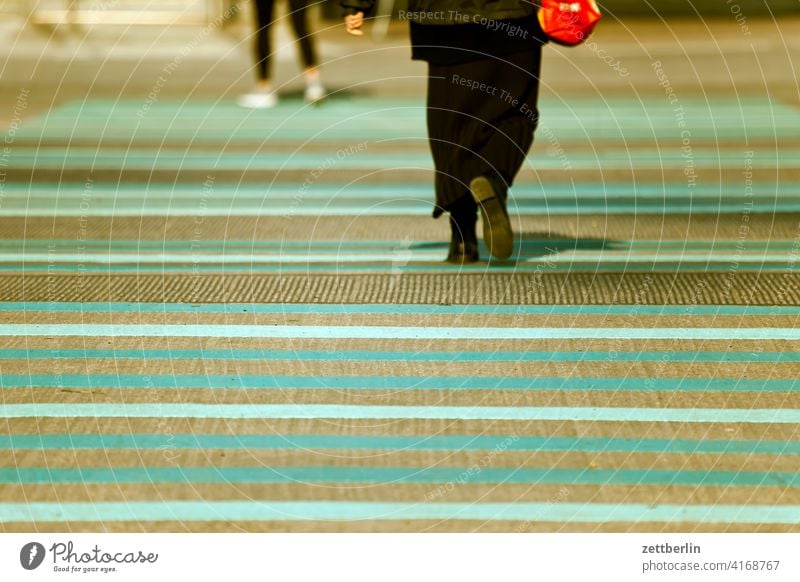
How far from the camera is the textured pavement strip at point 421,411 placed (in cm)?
455

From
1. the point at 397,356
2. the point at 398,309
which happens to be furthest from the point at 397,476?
the point at 398,309

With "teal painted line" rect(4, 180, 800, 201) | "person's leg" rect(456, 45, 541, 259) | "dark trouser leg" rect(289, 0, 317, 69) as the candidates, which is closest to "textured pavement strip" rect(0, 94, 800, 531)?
"person's leg" rect(456, 45, 541, 259)

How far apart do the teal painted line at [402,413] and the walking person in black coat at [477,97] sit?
7.59 feet

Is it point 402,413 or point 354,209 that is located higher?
point 402,413

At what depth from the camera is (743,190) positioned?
10.5 metres

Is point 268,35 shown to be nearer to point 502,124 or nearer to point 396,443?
point 502,124

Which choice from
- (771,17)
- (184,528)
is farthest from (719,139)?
Answer: (771,17)

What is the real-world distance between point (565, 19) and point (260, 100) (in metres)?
8.94

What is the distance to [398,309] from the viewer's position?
697 cm

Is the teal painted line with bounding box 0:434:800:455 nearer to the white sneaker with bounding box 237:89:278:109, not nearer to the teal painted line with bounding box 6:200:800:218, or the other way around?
the teal painted line with bounding box 6:200:800:218

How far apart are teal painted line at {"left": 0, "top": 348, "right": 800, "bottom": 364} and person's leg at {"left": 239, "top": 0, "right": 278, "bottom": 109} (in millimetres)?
8791

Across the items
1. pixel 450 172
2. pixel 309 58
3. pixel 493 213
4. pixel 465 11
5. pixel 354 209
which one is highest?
pixel 465 11

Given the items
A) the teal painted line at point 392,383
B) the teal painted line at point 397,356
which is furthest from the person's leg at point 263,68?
the teal painted line at point 392,383

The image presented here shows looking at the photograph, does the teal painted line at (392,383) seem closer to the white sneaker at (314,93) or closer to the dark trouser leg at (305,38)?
the dark trouser leg at (305,38)
